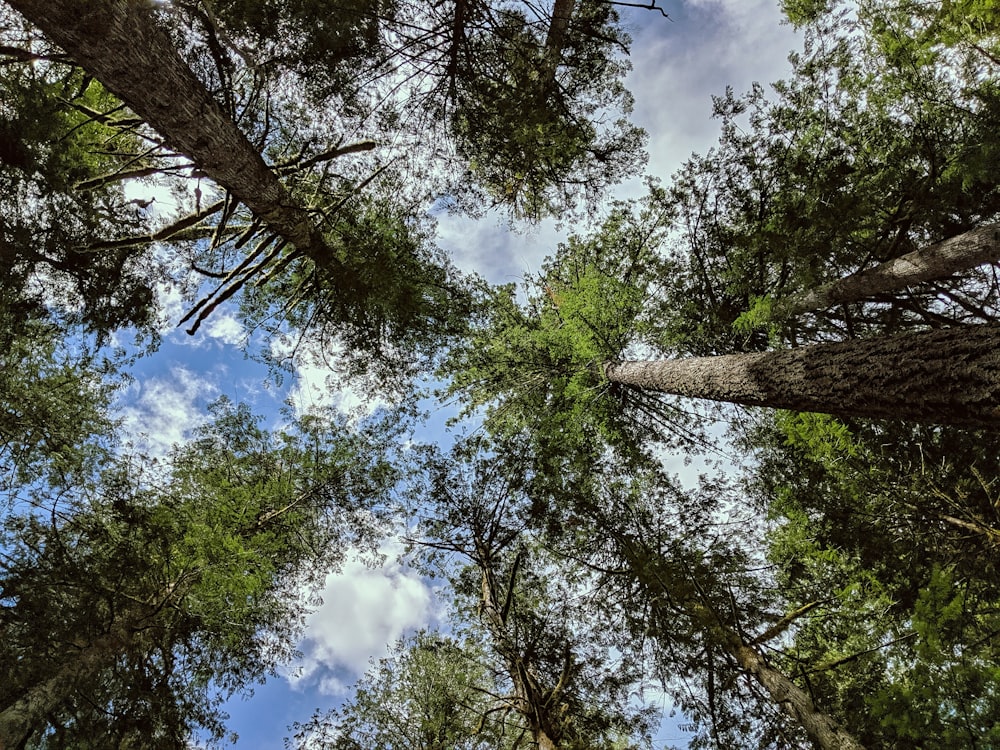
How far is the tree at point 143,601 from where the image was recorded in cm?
427

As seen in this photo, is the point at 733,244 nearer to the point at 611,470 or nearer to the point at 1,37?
the point at 611,470

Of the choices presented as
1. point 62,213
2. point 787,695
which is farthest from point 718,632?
point 62,213

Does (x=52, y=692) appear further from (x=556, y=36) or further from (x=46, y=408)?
(x=556, y=36)

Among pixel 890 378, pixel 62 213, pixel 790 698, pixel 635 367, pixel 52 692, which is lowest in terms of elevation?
pixel 790 698

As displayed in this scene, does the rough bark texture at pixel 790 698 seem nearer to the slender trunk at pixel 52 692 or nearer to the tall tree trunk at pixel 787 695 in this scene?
the tall tree trunk at pixel 787 695

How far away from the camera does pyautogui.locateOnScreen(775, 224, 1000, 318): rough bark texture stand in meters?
4.50

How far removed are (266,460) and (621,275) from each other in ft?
25.3

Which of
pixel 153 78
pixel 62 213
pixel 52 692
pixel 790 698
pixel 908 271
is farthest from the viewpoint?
pixel 908 271

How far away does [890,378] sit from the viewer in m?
2.61

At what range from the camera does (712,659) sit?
6109 millimetres

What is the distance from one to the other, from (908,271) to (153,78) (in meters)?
7.44

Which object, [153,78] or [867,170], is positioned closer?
[153,78]

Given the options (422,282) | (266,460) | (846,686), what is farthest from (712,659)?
(266,460)

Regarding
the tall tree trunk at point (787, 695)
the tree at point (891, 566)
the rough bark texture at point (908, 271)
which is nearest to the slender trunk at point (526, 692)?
the tall tree trunk at point (787, 695)
